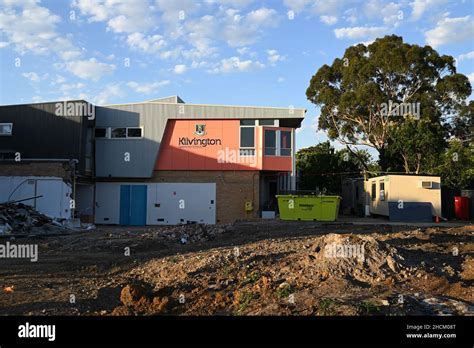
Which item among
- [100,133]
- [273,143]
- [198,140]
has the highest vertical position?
[100,133]

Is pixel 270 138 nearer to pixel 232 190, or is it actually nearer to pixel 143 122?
pixel 232 190

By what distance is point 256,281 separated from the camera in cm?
849

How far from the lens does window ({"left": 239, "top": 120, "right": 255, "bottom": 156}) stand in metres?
27.8

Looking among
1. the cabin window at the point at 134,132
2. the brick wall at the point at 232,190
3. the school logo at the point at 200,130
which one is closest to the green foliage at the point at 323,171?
the brick wall at the point at 232,190

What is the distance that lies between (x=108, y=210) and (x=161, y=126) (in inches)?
240

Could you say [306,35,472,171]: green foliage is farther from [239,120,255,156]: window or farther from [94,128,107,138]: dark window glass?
[94,128,107,138]: dark window glass

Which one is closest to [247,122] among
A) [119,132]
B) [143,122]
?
[143,122]

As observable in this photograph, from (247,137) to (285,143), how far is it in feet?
7.53

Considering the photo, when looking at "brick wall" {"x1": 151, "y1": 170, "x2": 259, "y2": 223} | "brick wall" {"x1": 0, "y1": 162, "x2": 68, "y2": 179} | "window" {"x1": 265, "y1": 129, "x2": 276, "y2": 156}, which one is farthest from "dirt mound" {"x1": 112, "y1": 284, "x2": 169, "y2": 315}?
"window" {"x1": 265, "y1": 129, "x2": 276, "y2": 156}

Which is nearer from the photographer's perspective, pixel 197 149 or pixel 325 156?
pixel 197 149

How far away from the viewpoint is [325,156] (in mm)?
42188

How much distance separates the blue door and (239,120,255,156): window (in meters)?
6.42
